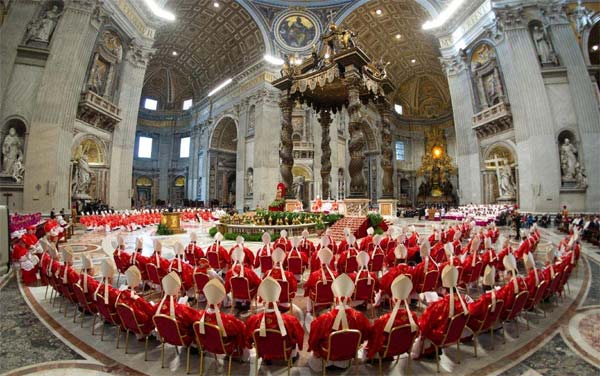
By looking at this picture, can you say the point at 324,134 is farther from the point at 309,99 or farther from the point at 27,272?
the point at 27,272

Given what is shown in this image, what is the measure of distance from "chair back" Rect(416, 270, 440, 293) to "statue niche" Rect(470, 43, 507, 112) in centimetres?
1723

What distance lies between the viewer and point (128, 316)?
8.86ft

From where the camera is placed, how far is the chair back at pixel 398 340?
2.31m

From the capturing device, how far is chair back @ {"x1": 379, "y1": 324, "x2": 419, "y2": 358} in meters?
2.31

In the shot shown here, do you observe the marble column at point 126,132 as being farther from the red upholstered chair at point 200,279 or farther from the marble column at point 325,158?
the red upholstered chair at point 200,279

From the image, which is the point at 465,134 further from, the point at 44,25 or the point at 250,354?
the point at 44,25

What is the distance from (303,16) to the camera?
23484 millimetres

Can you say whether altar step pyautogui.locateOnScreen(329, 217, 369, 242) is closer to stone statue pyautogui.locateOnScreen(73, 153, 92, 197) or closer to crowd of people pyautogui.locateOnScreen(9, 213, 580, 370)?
crowd of people pyautogui.locateOnScreen(9, 213, 580, 370)

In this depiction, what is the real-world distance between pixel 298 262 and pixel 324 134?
10561 millimetres

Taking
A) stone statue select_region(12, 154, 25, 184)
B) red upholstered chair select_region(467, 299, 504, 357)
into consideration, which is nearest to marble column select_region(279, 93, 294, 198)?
red upholstered chair select_region(467, 299, 504, 357)

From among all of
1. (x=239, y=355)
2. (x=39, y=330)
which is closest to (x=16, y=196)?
(x=39, y=330)

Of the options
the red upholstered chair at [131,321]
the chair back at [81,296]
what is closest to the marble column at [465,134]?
the red upholstered chair at [131,321]

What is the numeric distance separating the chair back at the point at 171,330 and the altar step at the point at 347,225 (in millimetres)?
7539

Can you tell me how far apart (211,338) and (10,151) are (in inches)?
618
